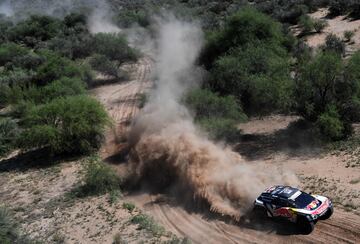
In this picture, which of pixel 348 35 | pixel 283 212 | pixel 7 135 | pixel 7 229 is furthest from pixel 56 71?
pixel 283 212

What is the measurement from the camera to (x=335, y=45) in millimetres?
44375

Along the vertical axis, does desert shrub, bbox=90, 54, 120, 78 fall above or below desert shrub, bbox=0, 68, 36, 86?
above

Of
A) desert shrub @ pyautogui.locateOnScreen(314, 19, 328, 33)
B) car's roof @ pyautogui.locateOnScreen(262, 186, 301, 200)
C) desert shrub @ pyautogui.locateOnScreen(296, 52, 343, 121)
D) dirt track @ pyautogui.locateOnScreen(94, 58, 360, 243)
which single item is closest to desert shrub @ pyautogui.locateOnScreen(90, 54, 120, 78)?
desert shrub @ pyautogui.locateOnScreen(314, 19, 328, 33)

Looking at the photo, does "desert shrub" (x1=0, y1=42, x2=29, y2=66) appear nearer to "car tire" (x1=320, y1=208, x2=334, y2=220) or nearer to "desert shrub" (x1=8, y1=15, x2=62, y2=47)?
"desert shrub" (x1=8, y1=15, x2=62, y2=47)

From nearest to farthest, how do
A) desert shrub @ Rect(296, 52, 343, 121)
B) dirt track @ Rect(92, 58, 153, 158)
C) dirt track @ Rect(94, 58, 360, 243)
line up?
dirt track @ Rect(94, 58, 360, 243)
desert shrub @ Rect(296, 52, 343, 121)
dirt track @ Rect(92, 58, 153, 158)

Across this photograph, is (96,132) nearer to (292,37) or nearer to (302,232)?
(302,232)

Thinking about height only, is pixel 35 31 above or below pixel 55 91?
below

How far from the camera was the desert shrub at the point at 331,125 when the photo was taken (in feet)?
99.8

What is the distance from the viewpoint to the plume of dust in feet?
81.7

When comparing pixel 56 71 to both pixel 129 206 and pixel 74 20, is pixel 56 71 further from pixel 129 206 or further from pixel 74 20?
pixel 74 20

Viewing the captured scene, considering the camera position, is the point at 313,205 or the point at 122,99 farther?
the point at 122,99

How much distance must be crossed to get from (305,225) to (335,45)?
2741 cm

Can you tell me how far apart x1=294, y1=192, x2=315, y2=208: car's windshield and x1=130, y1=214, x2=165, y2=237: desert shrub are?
642 centimetres

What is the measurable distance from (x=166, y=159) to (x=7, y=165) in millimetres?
13709
